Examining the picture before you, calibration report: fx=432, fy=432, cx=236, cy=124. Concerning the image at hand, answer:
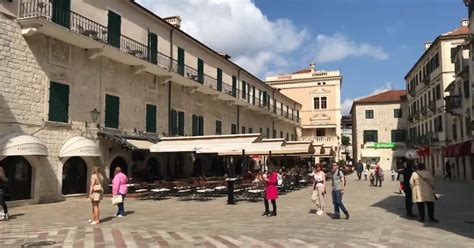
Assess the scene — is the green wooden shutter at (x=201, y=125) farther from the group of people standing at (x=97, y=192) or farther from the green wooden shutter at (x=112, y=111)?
the group of people standing at (x=97, y=192)

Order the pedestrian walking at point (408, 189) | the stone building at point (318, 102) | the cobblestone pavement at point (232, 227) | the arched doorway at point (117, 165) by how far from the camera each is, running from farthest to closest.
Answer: the stone building at point (318, 102) < the arched doorway at point (117, 165) < the pedestrian walking at point (408, 189) < the cobblestone pavement at point (232, 227)

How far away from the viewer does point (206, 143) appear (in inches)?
781

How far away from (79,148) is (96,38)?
495 centimetres

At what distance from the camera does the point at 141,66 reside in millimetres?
22688

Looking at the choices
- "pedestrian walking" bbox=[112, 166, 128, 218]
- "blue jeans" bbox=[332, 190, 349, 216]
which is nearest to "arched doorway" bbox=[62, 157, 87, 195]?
A: "pedestrian walking" bbox=[112, 166, 128, 218]

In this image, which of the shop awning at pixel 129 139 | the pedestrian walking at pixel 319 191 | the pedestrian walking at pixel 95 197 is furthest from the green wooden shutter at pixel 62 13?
the pedestrian walking at pixel 319 191

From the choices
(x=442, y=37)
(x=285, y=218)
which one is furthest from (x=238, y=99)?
(x=285, y=218)

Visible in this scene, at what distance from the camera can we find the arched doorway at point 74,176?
18453 mm

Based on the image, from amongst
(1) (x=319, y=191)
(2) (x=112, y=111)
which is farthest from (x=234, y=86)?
(1) (x=319, y=191)

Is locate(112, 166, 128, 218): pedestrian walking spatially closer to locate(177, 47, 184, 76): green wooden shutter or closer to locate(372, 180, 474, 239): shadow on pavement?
locate(372, 180, 474, 239): shadow on pavement

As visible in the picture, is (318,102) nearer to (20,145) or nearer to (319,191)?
(319,191)

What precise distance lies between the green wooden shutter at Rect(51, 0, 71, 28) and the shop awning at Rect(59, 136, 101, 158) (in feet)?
15.7

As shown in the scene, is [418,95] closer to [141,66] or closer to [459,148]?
[459,148]

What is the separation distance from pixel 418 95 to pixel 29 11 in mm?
43560
